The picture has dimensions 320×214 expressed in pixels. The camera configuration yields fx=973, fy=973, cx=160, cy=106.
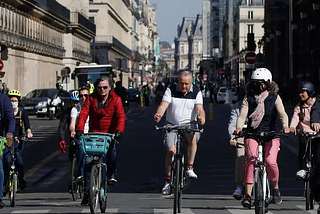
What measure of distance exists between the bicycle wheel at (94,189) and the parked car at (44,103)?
32.4 m

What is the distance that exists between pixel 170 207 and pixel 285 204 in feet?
5.17

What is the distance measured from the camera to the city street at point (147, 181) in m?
12.4

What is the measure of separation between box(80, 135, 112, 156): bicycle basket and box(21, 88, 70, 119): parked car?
32428 mm

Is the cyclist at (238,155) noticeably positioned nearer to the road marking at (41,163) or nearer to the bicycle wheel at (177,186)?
the bicycle wheel at (177,186)

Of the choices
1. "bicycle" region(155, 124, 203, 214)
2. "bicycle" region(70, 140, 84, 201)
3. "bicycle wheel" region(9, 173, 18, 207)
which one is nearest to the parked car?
"bicycle" region(70, 140, 84, 201)

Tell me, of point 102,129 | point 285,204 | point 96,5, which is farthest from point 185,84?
point 96,5

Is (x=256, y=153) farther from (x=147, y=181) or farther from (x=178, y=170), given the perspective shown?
(x=147, y=181)

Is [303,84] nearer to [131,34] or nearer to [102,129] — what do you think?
[102,129]

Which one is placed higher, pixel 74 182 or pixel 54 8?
pixel 54 8

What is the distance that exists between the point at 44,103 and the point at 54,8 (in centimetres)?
3332

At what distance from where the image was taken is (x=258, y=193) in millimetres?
10359

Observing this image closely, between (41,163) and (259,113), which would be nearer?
(259,113)

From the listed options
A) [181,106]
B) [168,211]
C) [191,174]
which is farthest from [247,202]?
[181,106]

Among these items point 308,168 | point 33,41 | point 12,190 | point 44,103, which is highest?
point 33,41
